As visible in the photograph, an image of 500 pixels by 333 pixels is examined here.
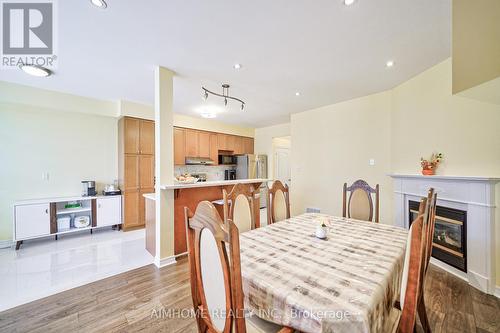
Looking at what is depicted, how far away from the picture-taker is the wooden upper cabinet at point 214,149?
5410 mm

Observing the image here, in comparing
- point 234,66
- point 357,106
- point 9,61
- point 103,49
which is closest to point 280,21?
point 234,66

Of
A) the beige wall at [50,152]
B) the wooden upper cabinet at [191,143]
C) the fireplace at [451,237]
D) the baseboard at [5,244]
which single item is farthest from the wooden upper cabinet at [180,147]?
the fireplace at [451,237]

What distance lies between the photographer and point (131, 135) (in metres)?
3.92

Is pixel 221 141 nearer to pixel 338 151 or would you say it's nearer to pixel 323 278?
pixel 338 151

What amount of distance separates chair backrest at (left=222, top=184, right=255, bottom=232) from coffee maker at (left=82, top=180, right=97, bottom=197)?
3317 mm

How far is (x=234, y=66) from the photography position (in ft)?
8.34

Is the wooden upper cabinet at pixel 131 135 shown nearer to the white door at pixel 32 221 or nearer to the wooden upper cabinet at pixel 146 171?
the wooden upper cabinet at pixel 146 171

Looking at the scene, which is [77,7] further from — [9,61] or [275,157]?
[275,157]

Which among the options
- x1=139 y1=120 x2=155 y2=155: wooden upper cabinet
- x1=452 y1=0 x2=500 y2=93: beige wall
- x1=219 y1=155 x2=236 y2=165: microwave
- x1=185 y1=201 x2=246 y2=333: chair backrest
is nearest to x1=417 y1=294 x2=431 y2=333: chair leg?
x1=185 y1=201 x2=246 y2=333: chair backrest

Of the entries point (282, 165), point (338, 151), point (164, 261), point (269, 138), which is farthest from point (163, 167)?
point (282, 165)

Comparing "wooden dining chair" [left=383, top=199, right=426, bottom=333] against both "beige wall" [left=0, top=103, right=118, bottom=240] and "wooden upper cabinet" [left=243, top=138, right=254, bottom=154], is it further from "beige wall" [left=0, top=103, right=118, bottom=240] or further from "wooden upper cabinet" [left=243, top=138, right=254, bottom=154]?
"wooden upper cabinet" [left=243, top=138, right=254, bottom=154]

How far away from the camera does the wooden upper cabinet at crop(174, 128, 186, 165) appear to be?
15.3ft

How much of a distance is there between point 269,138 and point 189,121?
2.46 meters

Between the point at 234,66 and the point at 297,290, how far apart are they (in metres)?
2.54
